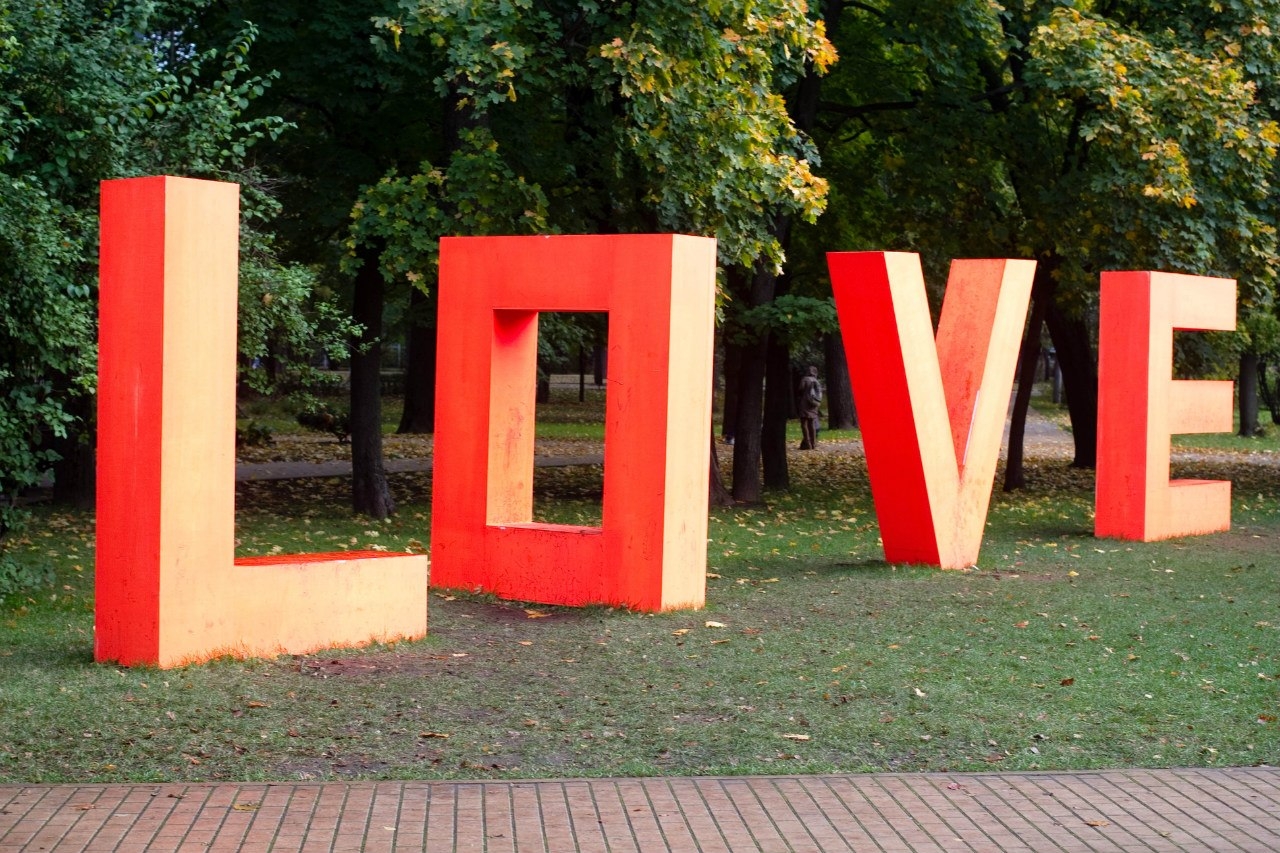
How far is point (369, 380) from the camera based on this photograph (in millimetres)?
18984

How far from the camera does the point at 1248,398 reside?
43281 millimetres

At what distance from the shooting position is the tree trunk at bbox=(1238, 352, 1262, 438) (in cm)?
4254

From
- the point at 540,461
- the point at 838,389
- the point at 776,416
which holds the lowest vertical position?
the point at 540,461

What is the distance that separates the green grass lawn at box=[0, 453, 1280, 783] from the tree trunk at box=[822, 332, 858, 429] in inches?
934

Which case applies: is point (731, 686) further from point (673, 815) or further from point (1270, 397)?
point (1270, 397)

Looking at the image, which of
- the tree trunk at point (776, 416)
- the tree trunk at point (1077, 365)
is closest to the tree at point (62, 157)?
the tree trunk at point (776, 416)

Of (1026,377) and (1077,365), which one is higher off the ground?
(1077,365)

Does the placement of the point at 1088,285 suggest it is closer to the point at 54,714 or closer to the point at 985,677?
the point at 985,677

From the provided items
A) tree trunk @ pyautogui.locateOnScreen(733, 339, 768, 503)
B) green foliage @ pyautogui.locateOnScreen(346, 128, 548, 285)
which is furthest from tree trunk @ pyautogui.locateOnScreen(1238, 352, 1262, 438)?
green foliage @ pyautogui.locateOnScreen(346, 128, 548, 285)

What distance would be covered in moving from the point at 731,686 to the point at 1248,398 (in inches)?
1515

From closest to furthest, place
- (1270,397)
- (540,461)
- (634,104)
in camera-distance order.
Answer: (634,104) → (540,461) → (1270,397)

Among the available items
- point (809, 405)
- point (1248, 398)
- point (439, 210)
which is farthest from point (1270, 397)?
point (439, 210)

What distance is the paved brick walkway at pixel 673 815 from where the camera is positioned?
5766mm

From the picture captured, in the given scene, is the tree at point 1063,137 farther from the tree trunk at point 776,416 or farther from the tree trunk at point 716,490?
the tree trunk at point 716,490
